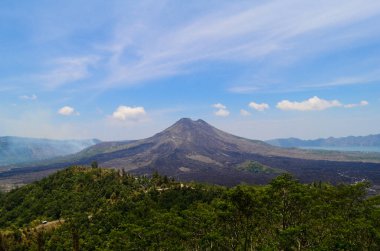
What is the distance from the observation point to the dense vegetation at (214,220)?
37469 mm

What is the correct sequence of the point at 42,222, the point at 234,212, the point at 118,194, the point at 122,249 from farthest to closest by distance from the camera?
the point at 118,194
the point at 42,222
the point at 122,249
the point at 234,212

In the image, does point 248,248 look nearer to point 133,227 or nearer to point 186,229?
point 186,229

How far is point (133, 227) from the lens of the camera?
50.0 metres

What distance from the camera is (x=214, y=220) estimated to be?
46000 mm

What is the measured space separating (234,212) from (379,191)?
157 meters

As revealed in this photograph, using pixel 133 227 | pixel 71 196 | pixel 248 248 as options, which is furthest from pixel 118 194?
pixel 248 248

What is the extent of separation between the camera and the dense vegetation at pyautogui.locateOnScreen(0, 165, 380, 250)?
123 ft

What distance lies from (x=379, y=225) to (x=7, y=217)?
80556 mm

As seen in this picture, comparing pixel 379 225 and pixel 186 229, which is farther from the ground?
pixel 379 225

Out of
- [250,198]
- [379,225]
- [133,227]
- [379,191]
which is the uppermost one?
[250,198]

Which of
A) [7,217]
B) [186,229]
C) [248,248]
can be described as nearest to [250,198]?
[248,248]

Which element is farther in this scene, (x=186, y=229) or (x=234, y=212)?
(x=186, y=229)

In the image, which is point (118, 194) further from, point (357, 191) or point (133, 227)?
point (357, 191)

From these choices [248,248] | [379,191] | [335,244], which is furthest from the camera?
[379,191]
